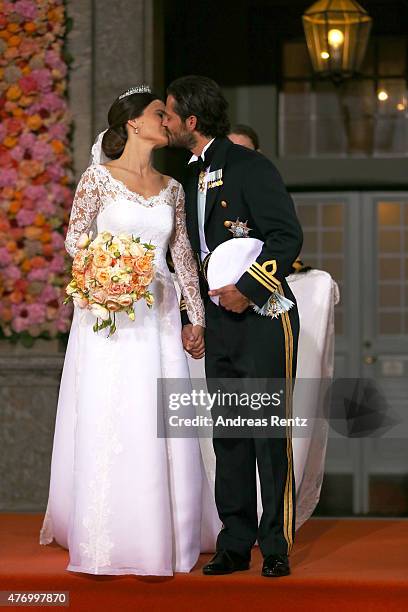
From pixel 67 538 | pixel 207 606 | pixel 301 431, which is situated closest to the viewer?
pixel 207 606

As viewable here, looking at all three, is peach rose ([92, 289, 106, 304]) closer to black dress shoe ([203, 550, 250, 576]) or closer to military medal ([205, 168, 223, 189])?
military medal ([205, 168, 223, 189])

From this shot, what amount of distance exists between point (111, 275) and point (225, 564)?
1131mm

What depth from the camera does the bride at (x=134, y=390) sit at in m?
4.34

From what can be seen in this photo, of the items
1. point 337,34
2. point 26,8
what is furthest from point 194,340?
point 337,34

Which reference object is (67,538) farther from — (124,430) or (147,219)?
(147,219)

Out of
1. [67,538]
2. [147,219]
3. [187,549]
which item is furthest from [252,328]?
[67,538]

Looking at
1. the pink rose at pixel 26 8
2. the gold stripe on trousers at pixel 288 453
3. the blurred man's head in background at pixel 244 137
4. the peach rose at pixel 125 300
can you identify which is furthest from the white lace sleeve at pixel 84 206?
the pink rose at pixel 26 8

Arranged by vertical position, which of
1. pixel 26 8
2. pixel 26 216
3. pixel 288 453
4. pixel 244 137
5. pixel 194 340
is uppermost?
pixel 26 8

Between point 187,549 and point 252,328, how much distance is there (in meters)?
0.86

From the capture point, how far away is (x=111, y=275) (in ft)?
13.8

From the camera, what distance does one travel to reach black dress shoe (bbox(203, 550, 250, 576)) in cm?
436

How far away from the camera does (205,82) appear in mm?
4406

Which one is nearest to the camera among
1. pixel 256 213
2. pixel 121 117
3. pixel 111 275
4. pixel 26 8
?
pixel 111 275

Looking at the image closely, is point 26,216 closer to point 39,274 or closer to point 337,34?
point 39,274
